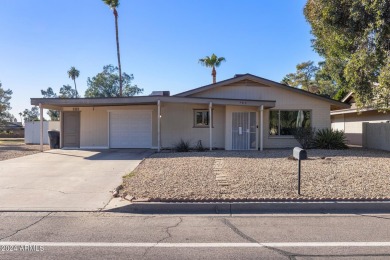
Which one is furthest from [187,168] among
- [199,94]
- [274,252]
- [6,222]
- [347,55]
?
[347,55]

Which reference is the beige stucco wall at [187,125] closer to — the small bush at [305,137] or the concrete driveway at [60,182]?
the small bush at [305,137]

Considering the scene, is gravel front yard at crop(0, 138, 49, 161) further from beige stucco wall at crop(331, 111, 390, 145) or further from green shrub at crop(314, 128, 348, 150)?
beige stucco wall at crop(331, 111, 390, 145)

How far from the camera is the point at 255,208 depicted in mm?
6961

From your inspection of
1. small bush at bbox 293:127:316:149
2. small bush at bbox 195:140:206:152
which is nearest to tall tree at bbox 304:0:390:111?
small bush at bbox 293:127:316:149

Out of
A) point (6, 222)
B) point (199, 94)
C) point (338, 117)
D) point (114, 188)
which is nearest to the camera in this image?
point (6, 222)

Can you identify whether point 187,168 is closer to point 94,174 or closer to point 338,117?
point 94,174

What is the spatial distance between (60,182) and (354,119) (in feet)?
75.3

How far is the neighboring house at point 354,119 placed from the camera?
22778mm

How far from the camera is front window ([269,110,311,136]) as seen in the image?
65.4ft

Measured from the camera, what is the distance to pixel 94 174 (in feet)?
35.9

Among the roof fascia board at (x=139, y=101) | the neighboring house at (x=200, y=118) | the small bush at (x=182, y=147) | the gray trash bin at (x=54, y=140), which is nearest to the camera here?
the roof fascia board at (x=139, y=101)

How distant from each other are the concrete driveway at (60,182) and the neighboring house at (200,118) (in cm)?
511

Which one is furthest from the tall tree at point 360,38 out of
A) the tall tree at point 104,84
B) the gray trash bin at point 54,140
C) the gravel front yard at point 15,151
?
the tall tree at point 104,84

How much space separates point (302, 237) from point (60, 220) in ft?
13.6
